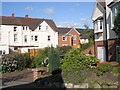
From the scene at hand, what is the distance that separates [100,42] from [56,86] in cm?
1392

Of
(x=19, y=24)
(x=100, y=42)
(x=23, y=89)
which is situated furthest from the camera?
(x=19, y=24)

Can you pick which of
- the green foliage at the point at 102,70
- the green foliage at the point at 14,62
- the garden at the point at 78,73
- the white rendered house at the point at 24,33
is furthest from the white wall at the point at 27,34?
the green foliage at the point at 102,70

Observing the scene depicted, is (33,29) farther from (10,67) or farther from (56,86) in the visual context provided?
(56,86)

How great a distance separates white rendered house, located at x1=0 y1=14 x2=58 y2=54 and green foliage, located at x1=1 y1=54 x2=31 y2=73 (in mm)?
21339

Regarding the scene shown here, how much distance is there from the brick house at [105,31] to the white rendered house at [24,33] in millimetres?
19701

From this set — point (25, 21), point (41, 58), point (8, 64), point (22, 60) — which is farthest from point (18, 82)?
point (25, 21)

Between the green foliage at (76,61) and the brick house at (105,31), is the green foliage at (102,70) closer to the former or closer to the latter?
the green foliage at (76,61)

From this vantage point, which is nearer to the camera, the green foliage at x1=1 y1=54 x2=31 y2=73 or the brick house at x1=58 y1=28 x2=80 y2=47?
the green foliage at x1=1 y1=54 x2=31 y2=73

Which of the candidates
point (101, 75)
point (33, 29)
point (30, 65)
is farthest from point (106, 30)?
point (33, 29)

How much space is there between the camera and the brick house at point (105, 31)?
20.7m

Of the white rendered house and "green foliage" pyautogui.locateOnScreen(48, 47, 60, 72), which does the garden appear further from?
the white rendered house

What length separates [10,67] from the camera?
1941 cm

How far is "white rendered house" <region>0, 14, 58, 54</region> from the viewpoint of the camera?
146 ft

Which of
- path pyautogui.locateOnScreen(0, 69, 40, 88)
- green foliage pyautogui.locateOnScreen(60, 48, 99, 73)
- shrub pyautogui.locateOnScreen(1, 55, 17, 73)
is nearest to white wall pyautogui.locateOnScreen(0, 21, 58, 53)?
shrub pyautogui.locateOnScreen(1, 55, 17, 73)
